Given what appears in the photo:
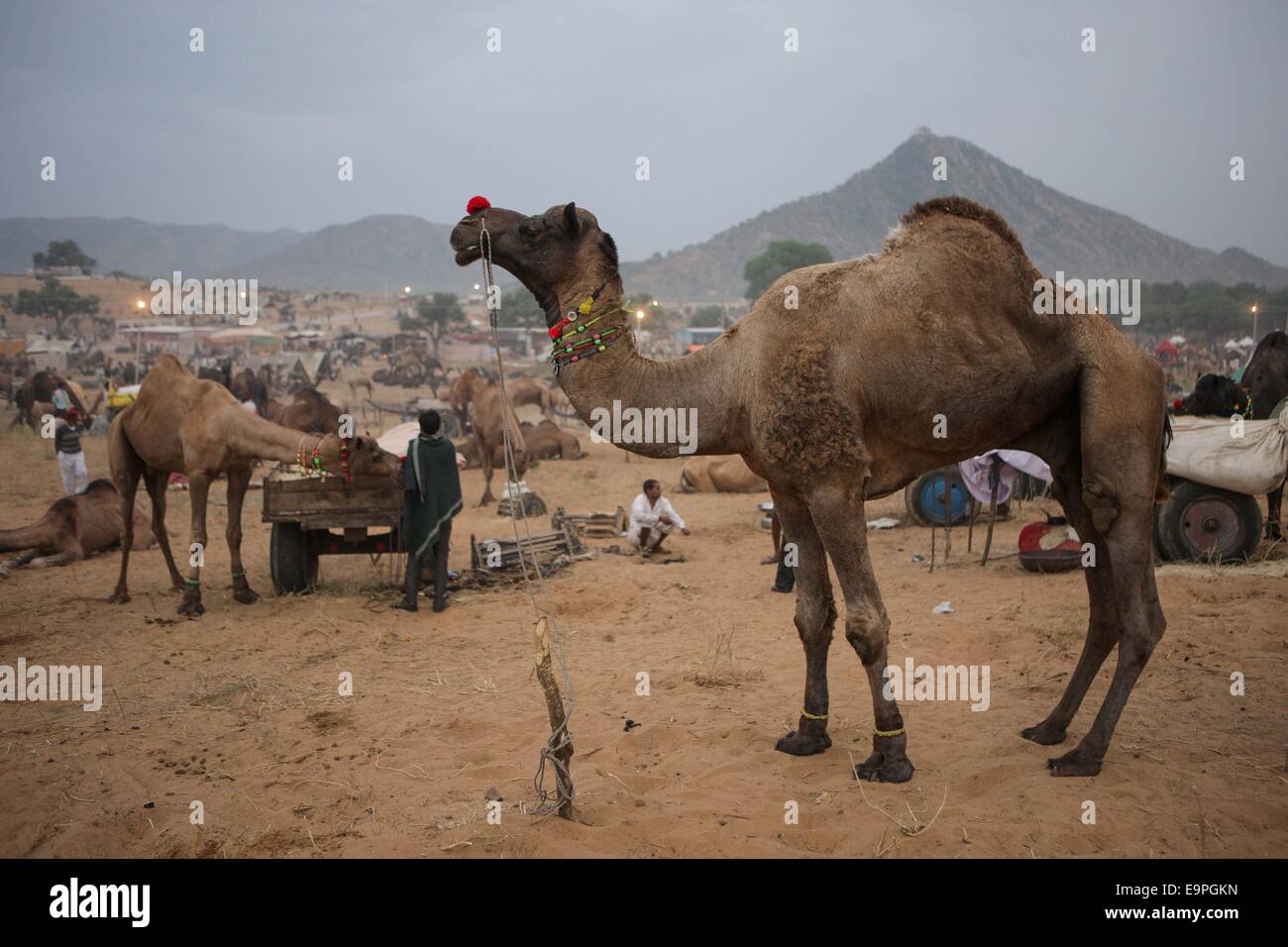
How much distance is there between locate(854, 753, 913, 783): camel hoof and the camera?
511 centimetres

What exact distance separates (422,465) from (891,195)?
Answer: 186 metres

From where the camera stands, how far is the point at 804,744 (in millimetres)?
5648

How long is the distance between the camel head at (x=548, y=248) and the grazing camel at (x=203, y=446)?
18.8ft

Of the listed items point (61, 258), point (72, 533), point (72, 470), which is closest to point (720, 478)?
point (72, 533)

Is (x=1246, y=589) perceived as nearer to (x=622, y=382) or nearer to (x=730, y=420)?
(x=730, y=420)

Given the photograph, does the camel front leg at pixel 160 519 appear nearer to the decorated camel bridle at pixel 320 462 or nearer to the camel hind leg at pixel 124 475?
the camel hind leg at pixel 124 475

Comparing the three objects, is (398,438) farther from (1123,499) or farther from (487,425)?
(1123,499)

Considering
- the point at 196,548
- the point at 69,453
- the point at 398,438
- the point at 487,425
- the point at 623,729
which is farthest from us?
the point at 487,425

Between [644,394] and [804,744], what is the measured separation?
2.32m

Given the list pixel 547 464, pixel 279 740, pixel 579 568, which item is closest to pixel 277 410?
pixel 547 464

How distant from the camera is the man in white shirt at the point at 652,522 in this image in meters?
13.1

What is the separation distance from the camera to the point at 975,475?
1178cm

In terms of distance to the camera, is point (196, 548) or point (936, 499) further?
point (936, 499)

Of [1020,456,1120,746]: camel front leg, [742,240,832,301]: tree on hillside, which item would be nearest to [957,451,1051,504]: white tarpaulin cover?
[1020,456,1120,746]: camel front leg
